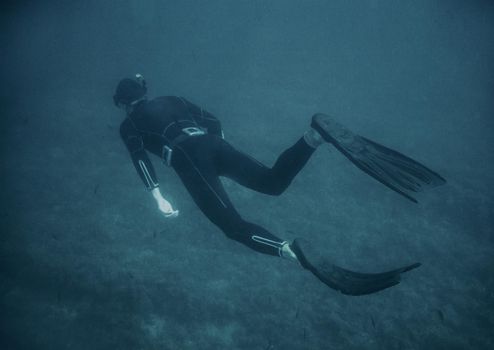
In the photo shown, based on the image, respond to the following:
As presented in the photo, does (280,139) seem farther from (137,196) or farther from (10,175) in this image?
(10,175)

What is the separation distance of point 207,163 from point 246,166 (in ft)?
1.76

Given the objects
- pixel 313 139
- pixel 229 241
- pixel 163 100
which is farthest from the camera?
pixel 229 241

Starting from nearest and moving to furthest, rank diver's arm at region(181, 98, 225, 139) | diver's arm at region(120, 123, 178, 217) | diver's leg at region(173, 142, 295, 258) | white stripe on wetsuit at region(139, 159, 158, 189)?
diver's leg at region(173, 142, 295, 258) → diver's arm at region(120, 123, 178, 217) → white stripe on wetsuit at region(139, 159, 158, 189) → diver's arm at region(181, 98, 225, 139)

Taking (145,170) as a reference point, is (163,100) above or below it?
above

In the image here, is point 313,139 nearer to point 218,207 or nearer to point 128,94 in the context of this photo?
point 218,207

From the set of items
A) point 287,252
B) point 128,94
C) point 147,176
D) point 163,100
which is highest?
point 163,100

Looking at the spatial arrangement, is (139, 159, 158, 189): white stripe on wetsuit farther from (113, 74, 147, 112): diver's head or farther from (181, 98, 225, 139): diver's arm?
(181, 98, 225, 139): diver's arm

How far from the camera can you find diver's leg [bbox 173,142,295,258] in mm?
3596

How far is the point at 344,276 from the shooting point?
3217mm

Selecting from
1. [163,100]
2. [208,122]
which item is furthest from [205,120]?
[163,100]

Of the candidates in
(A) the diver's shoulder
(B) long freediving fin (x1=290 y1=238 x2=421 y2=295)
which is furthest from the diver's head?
(B) long freediving fin (x1=290 y1=238 x2=421 y2=295)

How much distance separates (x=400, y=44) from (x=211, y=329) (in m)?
53.5

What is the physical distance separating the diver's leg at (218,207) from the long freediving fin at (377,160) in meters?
1.36

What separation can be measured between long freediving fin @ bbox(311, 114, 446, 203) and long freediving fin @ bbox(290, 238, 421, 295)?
969mm
